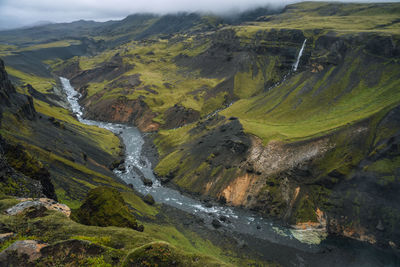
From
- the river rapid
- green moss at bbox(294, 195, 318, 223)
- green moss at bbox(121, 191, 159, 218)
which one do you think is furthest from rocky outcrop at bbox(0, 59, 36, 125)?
green moss at bbox(294, 195, 318, 223)

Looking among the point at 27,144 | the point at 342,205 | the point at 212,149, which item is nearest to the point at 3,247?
the point at 27,144

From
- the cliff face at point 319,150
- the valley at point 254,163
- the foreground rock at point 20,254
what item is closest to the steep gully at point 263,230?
the valley at point 254,163

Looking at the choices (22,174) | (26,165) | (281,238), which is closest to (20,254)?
(22,174)

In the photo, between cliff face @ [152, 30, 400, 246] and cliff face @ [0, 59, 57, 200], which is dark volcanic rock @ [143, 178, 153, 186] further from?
cliff face @ [0, 59, 57, 200]

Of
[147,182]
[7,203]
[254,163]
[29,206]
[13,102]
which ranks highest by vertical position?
[13,102]

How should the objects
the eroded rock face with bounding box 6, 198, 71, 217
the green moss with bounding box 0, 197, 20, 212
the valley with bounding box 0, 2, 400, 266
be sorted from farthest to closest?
1. the valley with bounding box 0, 2, 400, 266
2. the green moss with bounding box 0, 197, 20, 212
3. the eroded rock face with bounding box 6, 198, 71, 217

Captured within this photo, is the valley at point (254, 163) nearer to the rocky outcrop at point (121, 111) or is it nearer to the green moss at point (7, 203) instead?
the green moss at point (7, 203)

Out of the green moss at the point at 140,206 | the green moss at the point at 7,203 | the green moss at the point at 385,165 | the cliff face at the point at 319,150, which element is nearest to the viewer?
the green moss at the point at 7,203

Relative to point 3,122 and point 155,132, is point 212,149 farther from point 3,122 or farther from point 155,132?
point 3,122

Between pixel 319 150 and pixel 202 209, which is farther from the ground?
pixel 319 150

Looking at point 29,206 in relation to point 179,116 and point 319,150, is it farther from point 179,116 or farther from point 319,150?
point 179,116

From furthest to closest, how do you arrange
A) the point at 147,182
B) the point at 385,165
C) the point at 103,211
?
the point at 147,182, the point at 385,165, the point at 103,211
